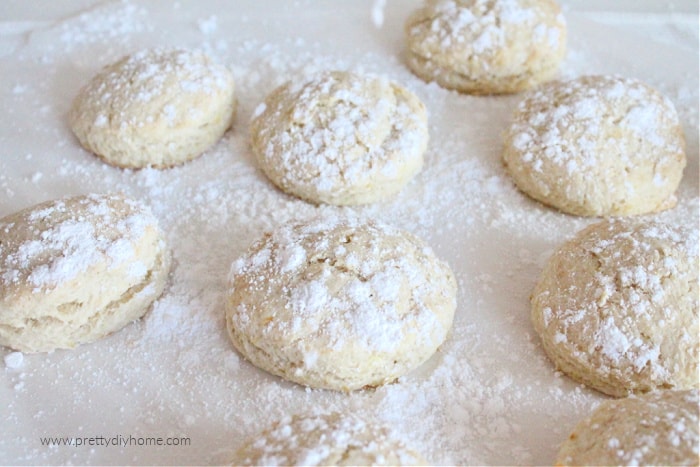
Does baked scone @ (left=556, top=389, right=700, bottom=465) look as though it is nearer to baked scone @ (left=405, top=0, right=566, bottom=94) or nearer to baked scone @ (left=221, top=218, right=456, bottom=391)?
baked scone @ (left=221, top=218, right=456, bottom=391)

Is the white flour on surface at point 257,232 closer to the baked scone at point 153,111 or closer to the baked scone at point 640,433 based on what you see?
the baked scone at point 153,111

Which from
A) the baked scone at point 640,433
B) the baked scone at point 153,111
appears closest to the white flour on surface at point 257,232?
the baked scone at point 153,111

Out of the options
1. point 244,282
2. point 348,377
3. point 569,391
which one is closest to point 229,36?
point 244,282

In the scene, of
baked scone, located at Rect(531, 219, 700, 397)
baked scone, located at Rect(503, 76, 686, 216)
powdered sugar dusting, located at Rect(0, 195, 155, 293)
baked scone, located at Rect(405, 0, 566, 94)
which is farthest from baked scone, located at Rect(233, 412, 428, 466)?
baked scone, located at Rect(405, 0, 566, 94)

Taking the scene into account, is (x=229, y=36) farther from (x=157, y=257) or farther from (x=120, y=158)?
(x=157, y=257)

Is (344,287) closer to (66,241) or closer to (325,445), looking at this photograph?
Result: (325,445)

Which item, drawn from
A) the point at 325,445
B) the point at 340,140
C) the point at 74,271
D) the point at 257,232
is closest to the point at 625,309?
the point at 325,445

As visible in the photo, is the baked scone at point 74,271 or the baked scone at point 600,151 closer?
the baked scone at point 74,271
